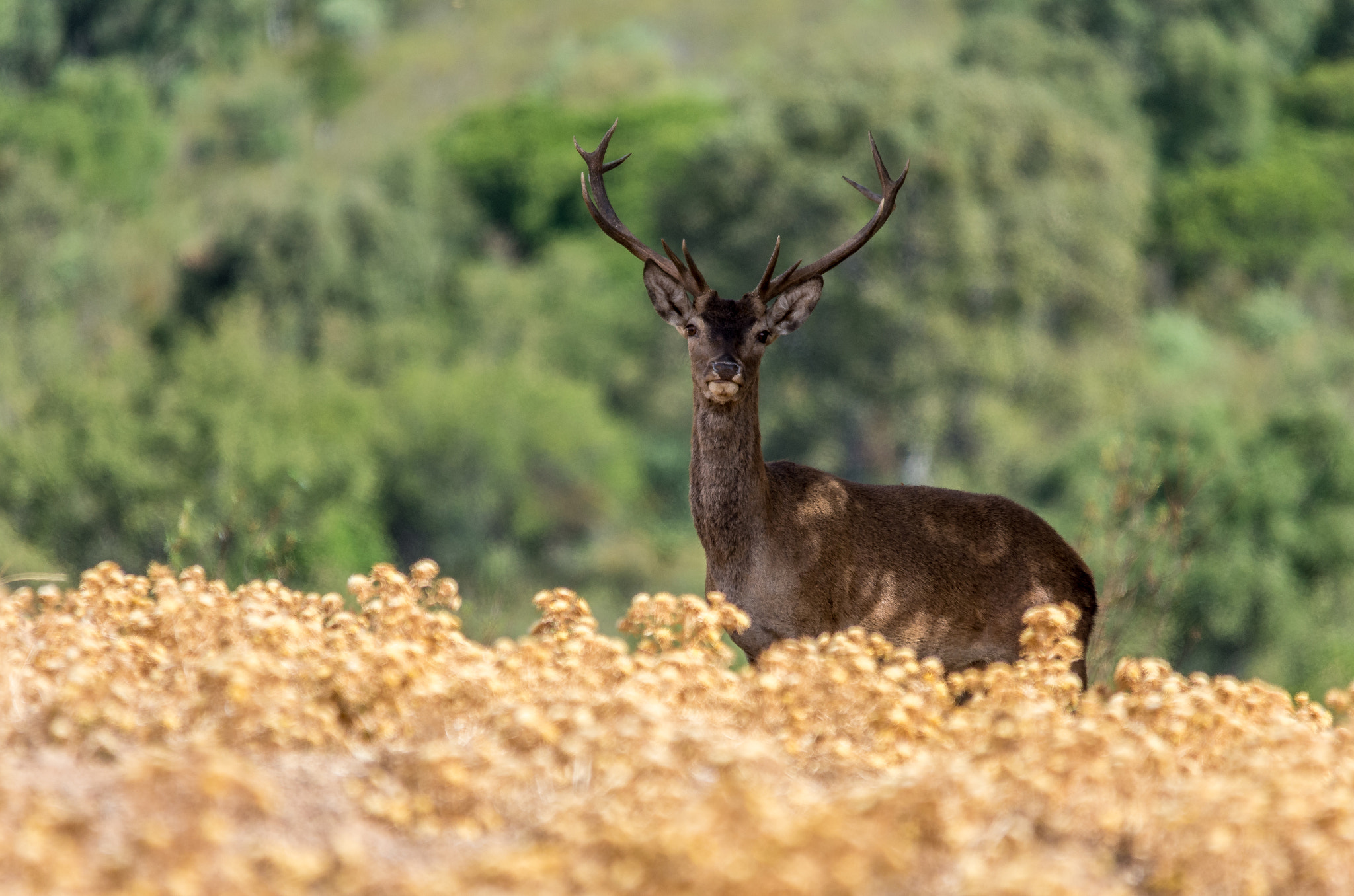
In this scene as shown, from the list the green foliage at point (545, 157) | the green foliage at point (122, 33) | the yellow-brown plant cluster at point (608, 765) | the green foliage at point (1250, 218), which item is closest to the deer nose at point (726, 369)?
the yellow-brown plant cluster at point (608, 765)

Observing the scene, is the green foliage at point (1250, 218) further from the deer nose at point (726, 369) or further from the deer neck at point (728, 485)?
the deer nose at point (726, 369)

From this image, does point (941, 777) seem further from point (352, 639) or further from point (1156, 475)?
point (1156, 475)

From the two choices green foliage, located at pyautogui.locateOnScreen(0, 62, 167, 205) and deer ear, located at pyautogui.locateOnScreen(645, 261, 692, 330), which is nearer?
deer ear, located at pyautogui.locateOnScreen(645, 261, 692, 330)

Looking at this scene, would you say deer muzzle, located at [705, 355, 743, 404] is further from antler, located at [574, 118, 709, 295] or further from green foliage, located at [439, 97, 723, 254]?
green foliage, located at [439, 97, 723, 254]

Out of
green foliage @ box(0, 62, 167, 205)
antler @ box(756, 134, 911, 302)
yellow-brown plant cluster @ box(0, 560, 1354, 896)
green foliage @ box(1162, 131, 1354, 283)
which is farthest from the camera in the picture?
green foliage @ box(0, 62, 167, 205)

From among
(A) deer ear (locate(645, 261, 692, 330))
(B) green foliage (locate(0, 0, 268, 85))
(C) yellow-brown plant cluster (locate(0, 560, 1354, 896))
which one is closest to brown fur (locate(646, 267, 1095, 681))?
(A) deer ear (locate(645, 261, 692, 330))

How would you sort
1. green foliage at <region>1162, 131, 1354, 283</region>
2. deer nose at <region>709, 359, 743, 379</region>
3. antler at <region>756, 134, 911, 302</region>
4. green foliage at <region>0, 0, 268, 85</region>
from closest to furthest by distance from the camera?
1. deer nose at <region>709, 359, 743, 379</region>
2. antler at <region>756, 134, 911, 302</region>
3. green foliage at <region>1162, 131, 1354, 283</region>
4. green foliage at <region>0, 0, 268, 85</region>

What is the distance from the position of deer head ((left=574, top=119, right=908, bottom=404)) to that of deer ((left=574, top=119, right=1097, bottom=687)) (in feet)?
0.04

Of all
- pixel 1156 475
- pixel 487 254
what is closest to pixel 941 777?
pixel 1156 475

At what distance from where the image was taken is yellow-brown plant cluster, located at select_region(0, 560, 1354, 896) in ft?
17.1

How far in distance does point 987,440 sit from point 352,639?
179 feet

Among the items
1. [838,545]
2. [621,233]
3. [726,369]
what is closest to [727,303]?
[726,369]

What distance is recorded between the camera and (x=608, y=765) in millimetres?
5973

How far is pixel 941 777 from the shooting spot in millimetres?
5781
